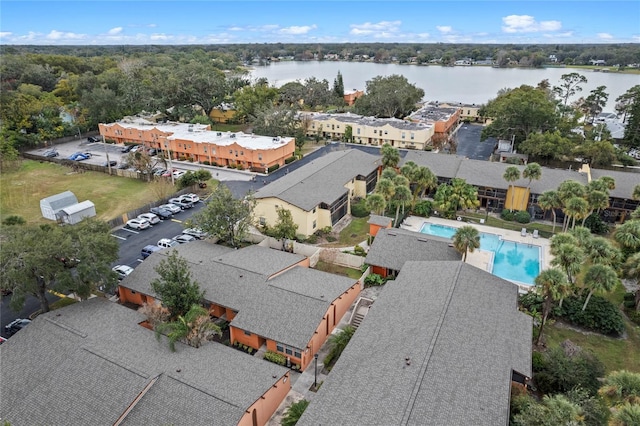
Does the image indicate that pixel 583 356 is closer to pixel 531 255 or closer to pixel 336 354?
pixel 336 354

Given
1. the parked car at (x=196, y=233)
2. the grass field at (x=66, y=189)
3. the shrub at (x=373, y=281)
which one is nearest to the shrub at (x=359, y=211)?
the shrub at (x=373, y=281)

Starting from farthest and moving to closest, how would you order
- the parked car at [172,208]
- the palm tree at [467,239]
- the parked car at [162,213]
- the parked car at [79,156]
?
1. the parked car at [79,156]
2. the parked car at [172,208]
3. the parked car at [162,213]
4. the palm tree at [467,239]

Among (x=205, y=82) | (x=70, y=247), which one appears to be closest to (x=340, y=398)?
(x=70, y=247)

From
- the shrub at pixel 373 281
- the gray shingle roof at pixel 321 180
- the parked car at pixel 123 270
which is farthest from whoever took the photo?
the gray shingle roof at pixel 321 180

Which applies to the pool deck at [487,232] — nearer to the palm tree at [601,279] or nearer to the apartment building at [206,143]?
the palm tree at [601,279]

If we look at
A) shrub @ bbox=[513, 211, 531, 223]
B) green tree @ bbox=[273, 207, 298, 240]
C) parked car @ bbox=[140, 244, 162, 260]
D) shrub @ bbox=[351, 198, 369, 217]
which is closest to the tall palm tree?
shrub @ bbox=[513, 211, 531, 223]

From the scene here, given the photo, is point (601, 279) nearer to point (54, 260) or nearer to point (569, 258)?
point (569, 258)
